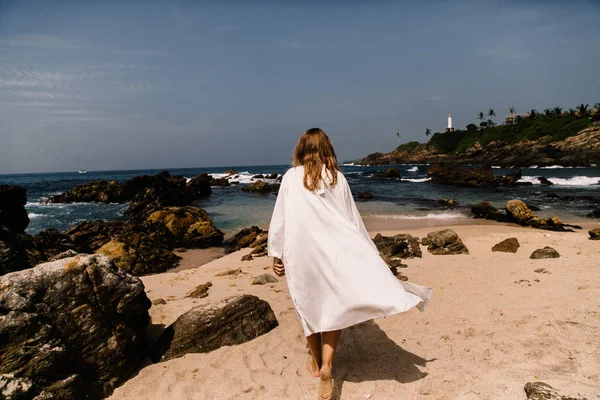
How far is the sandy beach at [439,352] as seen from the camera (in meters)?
3.30

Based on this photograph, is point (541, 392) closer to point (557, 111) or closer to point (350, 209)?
point (350, 209)

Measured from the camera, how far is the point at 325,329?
10.5ft

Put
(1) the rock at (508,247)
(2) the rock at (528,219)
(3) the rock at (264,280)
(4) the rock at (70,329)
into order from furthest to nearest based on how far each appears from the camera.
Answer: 1. (2) the rock at (528,219)
2. (1) the rock at (508,247)
3. (3) the rock at (264,280)
4. (4) the rock at (70,329)

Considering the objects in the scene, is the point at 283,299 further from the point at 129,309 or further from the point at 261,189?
the point at 261,189

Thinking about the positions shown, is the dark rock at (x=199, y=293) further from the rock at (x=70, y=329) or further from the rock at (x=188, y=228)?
the rock at (x=188, y=228)

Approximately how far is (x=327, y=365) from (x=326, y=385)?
167mm

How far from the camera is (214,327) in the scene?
4371 mm

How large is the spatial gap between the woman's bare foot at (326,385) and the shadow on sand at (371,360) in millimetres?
170

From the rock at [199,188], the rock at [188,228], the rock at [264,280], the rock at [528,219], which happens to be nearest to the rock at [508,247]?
the rock at [264,280]

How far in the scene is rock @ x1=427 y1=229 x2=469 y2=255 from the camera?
30.1 ft

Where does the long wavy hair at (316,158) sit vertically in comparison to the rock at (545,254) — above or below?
above

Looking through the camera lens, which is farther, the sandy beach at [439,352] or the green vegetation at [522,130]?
the green vegetation at [522,130]

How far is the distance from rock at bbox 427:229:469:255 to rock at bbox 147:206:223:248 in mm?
7923

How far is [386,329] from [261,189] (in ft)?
111
